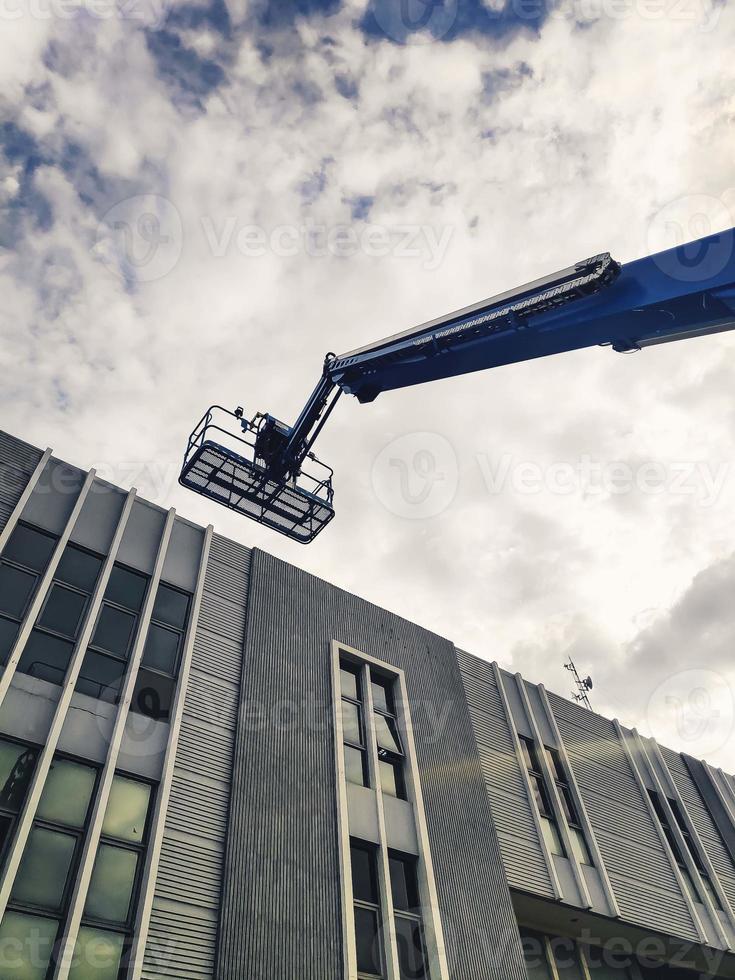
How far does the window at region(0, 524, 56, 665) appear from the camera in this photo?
38.5ft

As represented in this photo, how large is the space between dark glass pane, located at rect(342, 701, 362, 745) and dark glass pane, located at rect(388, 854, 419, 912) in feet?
8.11

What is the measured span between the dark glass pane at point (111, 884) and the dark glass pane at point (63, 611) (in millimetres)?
3945

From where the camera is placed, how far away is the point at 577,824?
1727cm

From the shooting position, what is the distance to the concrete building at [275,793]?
10188mm

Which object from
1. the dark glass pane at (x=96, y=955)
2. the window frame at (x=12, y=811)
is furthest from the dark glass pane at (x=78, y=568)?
the dark glass pane at (x=96, y=955)

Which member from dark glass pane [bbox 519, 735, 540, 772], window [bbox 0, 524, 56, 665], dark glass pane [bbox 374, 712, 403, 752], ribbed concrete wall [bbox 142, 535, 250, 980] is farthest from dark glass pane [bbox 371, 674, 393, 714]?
window [bbox 0, 524, 56, 665]

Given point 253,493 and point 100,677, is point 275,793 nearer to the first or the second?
point 100,677

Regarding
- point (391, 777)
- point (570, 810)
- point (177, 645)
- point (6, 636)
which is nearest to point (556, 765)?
point (570, 810)

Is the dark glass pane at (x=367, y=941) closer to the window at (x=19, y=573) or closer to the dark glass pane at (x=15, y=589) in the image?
the window at (x=19, y=573)

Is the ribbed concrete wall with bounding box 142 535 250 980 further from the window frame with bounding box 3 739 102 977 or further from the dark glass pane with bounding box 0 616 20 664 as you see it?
the dark glass pane with bounding box 0 616 20 664

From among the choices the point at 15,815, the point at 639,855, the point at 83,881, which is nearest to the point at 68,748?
the point at 15,815

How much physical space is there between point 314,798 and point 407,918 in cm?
281

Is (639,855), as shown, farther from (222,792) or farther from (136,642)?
(136,642)

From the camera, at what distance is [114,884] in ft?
33.1
